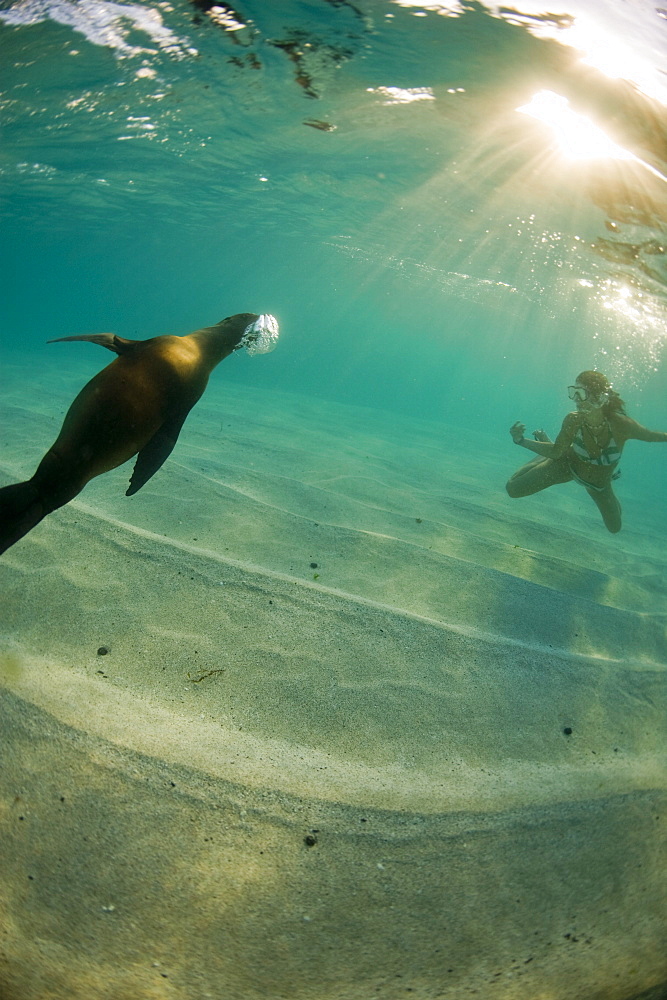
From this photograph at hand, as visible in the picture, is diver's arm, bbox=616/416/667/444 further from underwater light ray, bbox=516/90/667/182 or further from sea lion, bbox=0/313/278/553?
sea lion, bbox=0/313/278/553

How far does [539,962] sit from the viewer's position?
2.14m

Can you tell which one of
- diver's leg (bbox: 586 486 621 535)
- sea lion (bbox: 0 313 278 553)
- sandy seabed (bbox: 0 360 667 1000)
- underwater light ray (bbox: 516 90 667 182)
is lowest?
diver's leg (bbox: 586 486 621 535)

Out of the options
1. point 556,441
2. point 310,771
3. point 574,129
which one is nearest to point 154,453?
point 310,771

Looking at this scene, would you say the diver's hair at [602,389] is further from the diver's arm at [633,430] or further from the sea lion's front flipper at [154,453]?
the sea lion's front flipper at [154,453]

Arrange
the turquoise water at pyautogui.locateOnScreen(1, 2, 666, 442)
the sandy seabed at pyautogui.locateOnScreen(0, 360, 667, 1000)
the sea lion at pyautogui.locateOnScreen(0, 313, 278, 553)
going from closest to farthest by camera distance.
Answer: the sandy seabed at pyautogui.locateOnScreen(0, 360, 667, 1000)
the sea lion at pyautogui.locateOnScreen(0, 313, 278, 553)
the turquoise water at pyautogui.locateOnScreen(1, 2, 666, 442)

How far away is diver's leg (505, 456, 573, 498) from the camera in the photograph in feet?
29.6

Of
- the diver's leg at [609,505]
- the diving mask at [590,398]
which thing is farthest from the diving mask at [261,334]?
the diver's leg at [609,505]

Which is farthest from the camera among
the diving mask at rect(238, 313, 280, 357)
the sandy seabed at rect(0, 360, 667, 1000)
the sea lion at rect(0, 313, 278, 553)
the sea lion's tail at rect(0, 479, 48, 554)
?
the diving mask at rect(238, 313, 280, 357)

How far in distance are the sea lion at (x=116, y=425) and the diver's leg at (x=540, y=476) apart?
7.64m

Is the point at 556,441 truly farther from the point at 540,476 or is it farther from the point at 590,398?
the point at 540,476

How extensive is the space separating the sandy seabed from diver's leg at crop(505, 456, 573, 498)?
366 cm

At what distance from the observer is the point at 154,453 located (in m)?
2.89

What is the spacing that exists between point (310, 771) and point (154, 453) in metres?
2.05

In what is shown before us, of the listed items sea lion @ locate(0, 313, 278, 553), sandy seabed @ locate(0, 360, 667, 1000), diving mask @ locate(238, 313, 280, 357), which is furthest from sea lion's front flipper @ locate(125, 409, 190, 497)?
sandy seabed @ locate(0, 360, 667, 1000)
